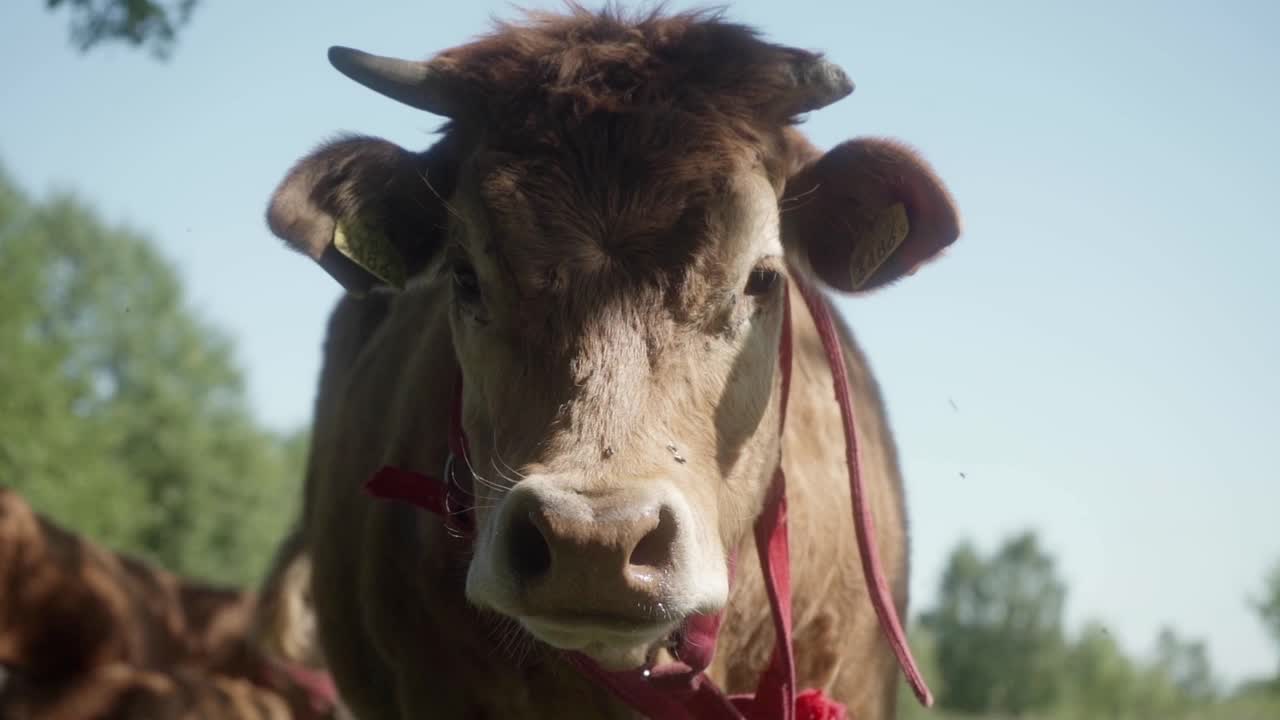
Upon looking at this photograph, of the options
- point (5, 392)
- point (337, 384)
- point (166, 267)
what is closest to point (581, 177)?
point (337, 384)

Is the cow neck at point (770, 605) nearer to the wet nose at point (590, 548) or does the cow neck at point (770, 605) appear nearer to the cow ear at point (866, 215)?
the cow ear at point (866, 215)

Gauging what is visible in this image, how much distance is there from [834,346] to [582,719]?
1.24m

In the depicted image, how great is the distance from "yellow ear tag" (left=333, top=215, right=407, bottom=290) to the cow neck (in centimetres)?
35

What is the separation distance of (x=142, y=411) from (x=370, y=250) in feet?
112

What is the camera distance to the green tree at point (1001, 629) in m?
55.0

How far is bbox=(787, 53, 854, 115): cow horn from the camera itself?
3234 mm

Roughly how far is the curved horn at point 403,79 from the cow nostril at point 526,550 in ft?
4.15

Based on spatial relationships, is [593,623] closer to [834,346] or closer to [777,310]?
[777,310]

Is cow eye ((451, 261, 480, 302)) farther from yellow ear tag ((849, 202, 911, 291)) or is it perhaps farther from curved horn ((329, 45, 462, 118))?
yellow ear tag ((849, 202, 911, 291))

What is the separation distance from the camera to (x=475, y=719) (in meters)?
3.77

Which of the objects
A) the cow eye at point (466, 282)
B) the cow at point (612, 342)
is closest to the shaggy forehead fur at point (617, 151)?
the cow at point (612, 342)

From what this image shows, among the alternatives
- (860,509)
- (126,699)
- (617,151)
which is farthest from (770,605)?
(126,699)

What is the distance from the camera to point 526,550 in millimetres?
2484

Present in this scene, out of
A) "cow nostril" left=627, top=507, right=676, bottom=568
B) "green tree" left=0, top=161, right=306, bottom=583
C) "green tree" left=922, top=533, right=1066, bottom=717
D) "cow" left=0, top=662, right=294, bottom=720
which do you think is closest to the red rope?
"cow nostril" left=627, top=507, right=676, bottom=568
